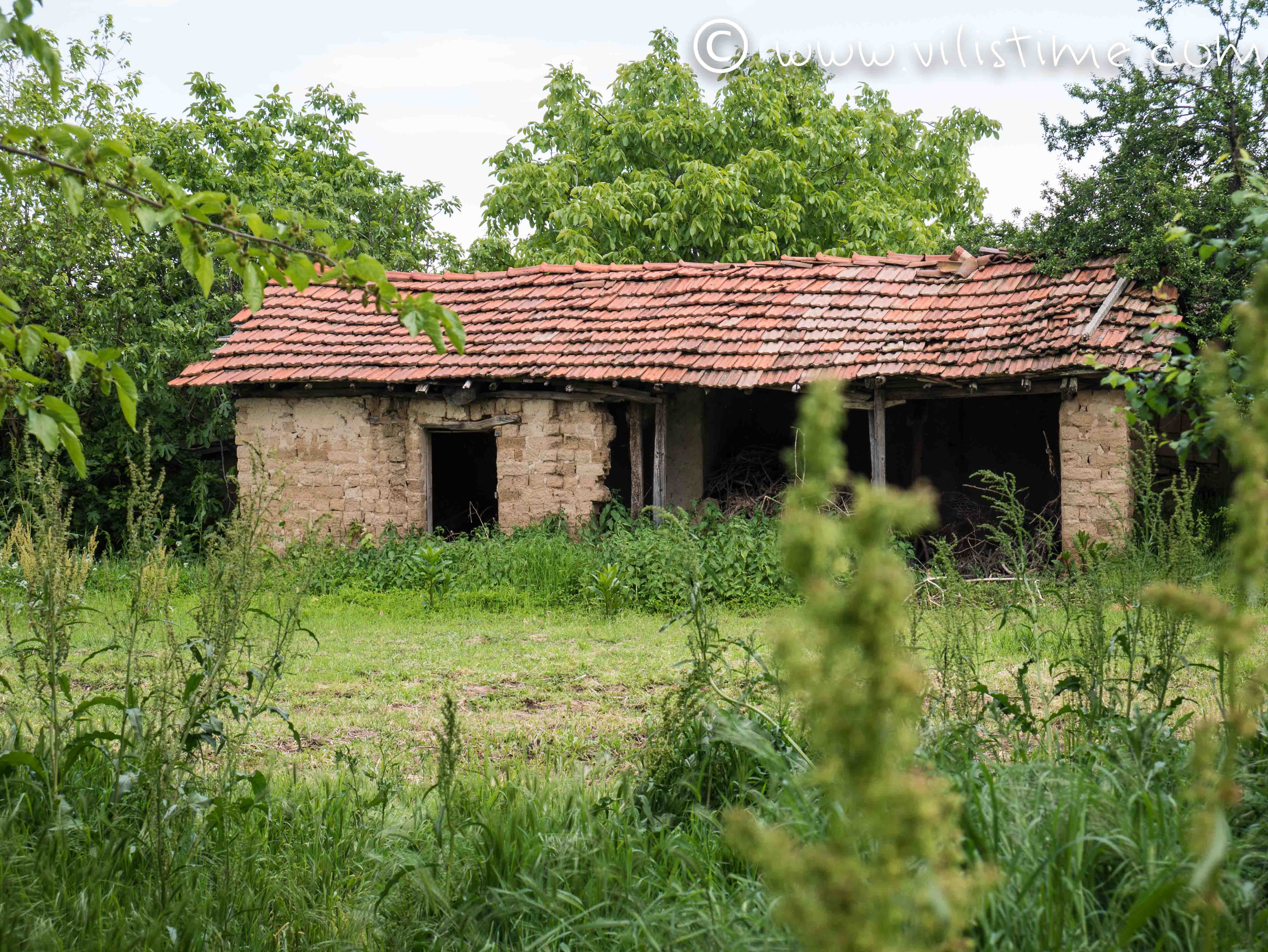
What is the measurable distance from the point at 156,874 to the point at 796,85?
72.1 ft

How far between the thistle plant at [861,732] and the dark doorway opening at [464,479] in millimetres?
13506

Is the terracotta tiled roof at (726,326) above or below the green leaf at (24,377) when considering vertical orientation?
above

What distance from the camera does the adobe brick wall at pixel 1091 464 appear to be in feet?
32.2

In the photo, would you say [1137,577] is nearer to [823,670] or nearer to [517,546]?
[823,670]

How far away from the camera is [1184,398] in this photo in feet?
13.0

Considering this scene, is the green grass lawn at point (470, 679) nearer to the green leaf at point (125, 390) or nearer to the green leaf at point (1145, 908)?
the green leaf at point (125, 390)

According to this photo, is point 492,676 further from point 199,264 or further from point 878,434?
point 878,434

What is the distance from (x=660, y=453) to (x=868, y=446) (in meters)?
3.63

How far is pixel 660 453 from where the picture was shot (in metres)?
11.9

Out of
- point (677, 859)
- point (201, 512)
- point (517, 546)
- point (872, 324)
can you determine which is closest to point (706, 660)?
point (677, 859)

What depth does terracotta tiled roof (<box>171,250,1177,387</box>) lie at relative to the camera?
10539mm

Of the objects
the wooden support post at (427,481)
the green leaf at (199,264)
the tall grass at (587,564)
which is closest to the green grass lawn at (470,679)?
the tall grass at (587,564)

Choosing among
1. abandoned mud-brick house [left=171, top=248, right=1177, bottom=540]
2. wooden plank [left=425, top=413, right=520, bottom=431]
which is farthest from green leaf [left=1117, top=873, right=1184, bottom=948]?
wooden plank [left=425, top=413, right=520, bottom=431]

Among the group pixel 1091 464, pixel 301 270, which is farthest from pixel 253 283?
pixel 1091 464
